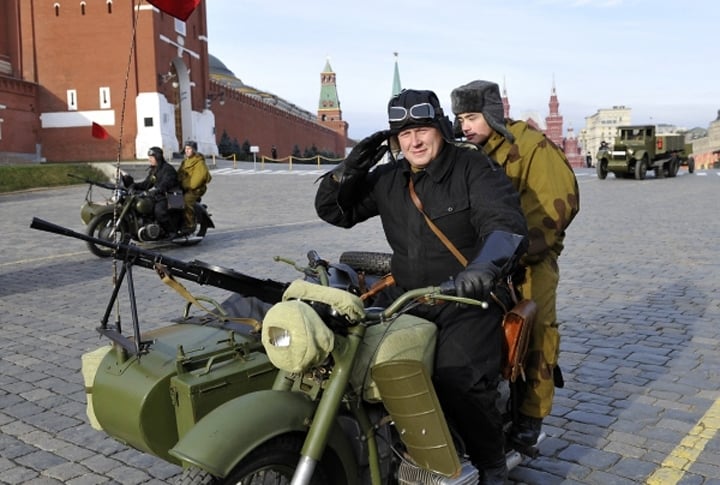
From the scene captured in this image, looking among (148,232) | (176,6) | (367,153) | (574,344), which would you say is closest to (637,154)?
(148,232)

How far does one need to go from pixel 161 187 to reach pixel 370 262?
862 cm

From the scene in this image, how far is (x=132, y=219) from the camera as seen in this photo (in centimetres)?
1100

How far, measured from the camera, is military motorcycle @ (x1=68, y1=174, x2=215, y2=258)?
414 inches

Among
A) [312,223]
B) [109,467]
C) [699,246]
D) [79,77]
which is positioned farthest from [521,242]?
[79,77]

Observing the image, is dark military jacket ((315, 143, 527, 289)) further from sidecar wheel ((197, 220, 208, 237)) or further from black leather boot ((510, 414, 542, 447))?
sidecar wheel ((197, 220, 208, 237))

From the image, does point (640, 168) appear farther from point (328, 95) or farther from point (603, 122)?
point (603, 122)

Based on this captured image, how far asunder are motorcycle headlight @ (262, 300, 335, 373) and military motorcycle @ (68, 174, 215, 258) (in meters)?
8.46

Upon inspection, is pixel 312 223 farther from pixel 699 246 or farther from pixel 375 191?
pixel 375 191

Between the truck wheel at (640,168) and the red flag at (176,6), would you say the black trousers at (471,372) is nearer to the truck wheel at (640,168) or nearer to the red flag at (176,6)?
the red flag at (176,6)

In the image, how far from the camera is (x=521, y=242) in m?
2.33

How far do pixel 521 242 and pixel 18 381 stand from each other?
12.4 feet

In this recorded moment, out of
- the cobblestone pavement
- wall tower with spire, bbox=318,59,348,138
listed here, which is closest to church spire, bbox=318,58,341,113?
wall tower with spire, bbox=318,59,348,138

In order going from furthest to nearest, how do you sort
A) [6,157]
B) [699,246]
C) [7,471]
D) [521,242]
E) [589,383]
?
[6,157] < [699,246] < [589,383] < [7,471] < [521,242]

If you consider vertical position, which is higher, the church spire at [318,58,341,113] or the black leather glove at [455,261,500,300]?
the church spire at [318,58,341,113]
